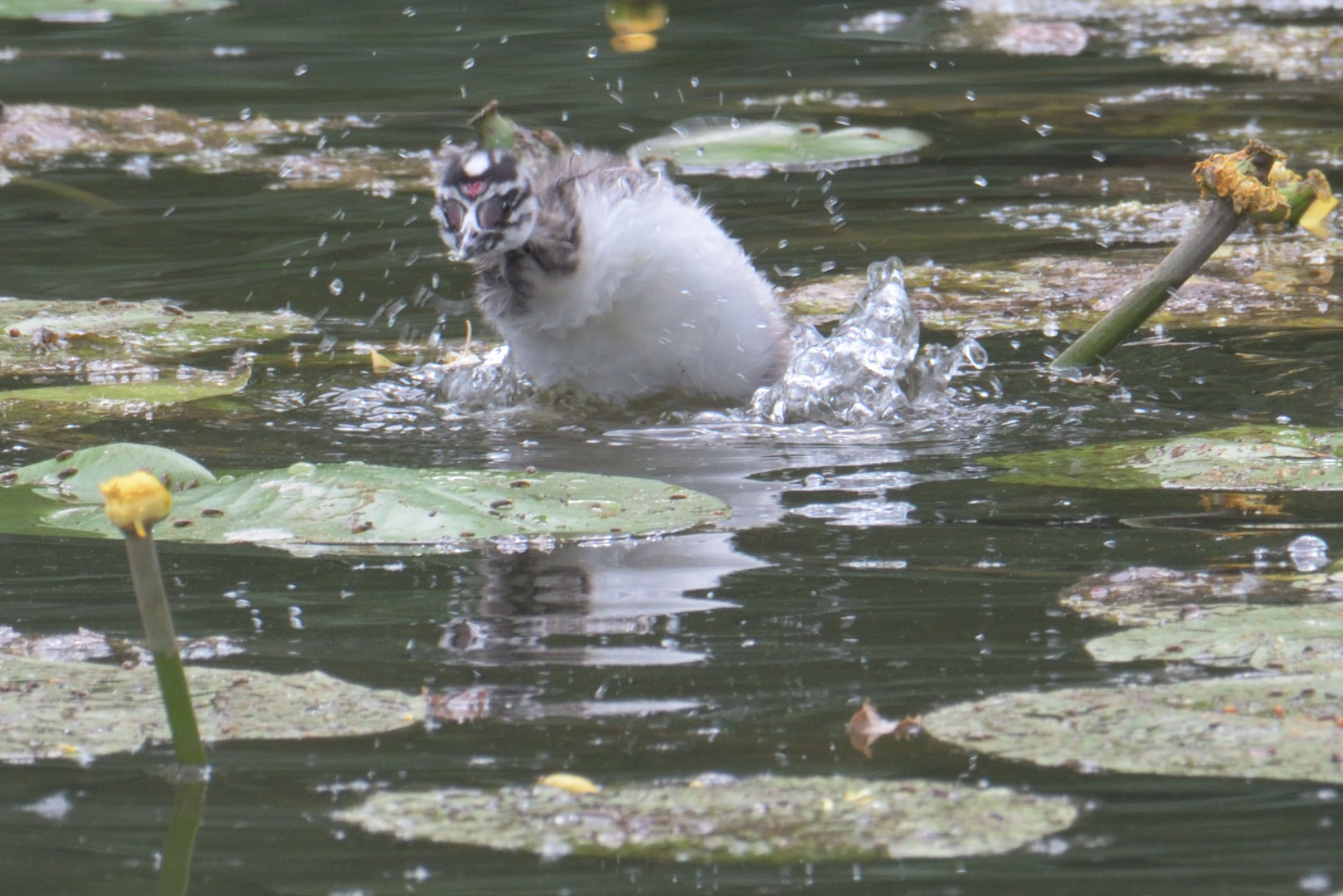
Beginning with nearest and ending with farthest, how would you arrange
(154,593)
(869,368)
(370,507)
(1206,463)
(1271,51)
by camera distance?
(154,593) → (370,507) → (1206,463) → (869,368) → (1271,51)

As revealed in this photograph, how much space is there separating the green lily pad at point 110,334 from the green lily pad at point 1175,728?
314 cm

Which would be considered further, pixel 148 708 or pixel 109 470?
pixel 109 470

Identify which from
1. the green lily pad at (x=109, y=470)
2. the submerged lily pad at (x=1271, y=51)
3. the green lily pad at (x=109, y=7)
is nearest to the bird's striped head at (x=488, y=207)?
the green lily pad at (x=109, y=470)

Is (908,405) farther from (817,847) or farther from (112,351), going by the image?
(817,847)

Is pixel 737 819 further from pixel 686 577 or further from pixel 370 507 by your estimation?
pixel 370 507

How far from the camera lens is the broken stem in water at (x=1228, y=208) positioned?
354 centimetres

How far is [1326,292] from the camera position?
5.21m

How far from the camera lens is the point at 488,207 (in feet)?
12.5

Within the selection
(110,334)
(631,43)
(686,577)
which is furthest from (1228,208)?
(631,43)

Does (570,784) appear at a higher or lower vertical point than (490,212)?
lower

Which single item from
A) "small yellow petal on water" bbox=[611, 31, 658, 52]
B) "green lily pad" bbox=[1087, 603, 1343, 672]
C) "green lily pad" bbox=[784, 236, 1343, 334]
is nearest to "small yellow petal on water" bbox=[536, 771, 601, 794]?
"green lily pad" bbox=[1087, 603, 1343, 672]

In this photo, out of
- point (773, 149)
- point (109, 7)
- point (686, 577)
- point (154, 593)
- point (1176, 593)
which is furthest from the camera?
point (109, 7)

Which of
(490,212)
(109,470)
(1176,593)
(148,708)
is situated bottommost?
(1176,593)

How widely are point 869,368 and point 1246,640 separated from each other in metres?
1.99
